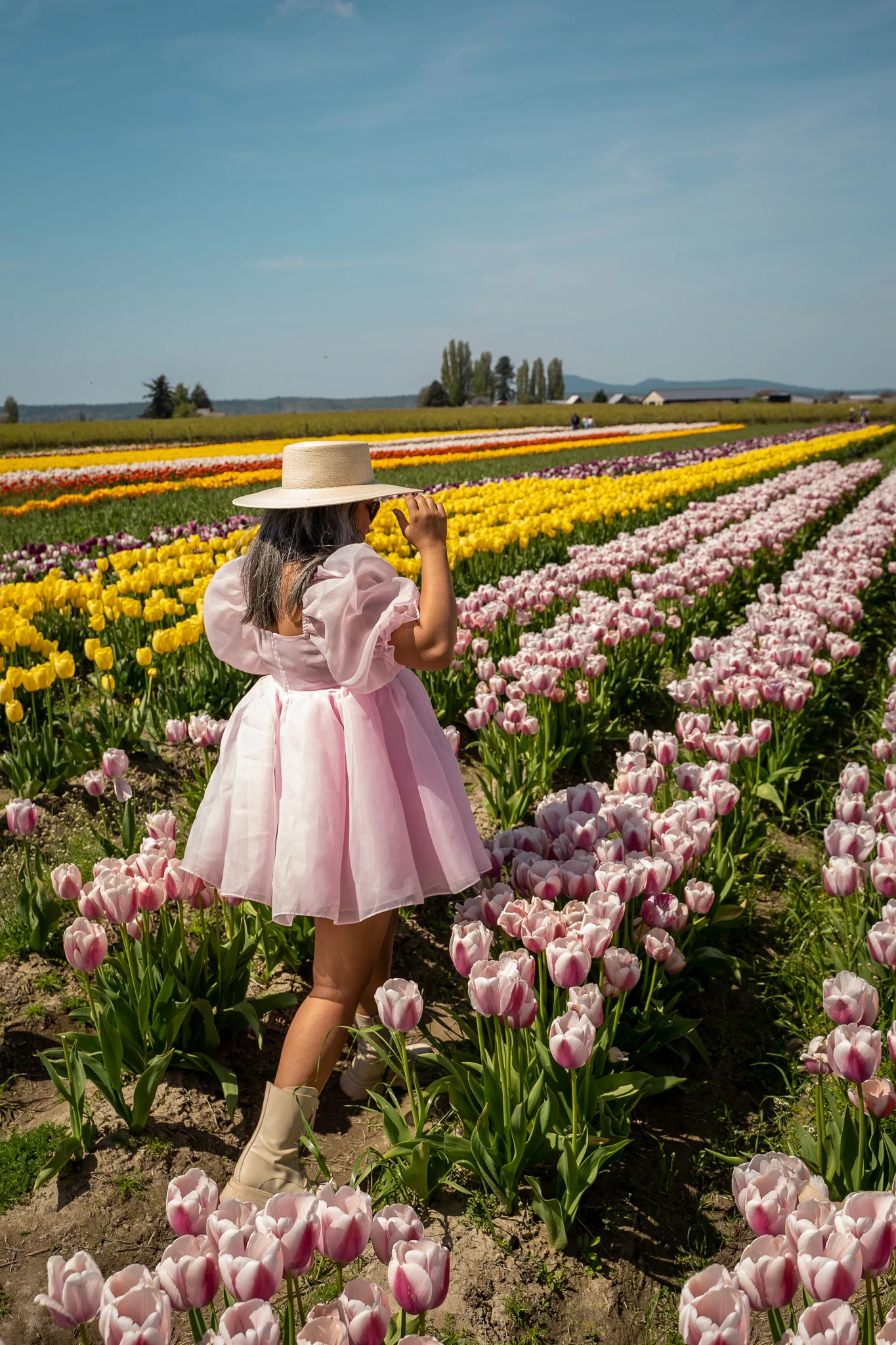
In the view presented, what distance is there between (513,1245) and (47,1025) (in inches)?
68.4

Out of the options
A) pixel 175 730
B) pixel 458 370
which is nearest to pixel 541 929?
pixel 175 730

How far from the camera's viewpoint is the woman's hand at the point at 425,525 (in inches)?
103

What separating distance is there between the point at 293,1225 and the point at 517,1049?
1091 mm

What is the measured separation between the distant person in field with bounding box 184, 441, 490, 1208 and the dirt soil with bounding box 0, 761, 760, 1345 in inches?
8.0

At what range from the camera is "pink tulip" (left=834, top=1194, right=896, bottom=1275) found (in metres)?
1.32

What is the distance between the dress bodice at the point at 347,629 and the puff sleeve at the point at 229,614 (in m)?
0.12

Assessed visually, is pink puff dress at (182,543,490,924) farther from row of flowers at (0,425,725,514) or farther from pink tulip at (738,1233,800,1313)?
row of flowers at (0,425,725,514)

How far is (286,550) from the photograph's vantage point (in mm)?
2658

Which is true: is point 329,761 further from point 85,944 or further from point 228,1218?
point 228,1218

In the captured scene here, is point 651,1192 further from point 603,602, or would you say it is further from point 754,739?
point 603,602

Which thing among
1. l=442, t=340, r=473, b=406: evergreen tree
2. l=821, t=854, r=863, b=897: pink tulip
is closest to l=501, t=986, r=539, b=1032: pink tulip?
l=821, t=854, r=863, b=897: pink tulip

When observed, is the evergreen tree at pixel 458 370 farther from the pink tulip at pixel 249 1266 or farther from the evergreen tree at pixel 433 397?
the pink tulip at pixel 249 1266

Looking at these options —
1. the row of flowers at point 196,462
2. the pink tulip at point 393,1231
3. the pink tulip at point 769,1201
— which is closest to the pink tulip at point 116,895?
the pink tulip at point 393,1231

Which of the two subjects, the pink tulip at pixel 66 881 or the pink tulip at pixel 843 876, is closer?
the pink tulip at pixel 843 876
